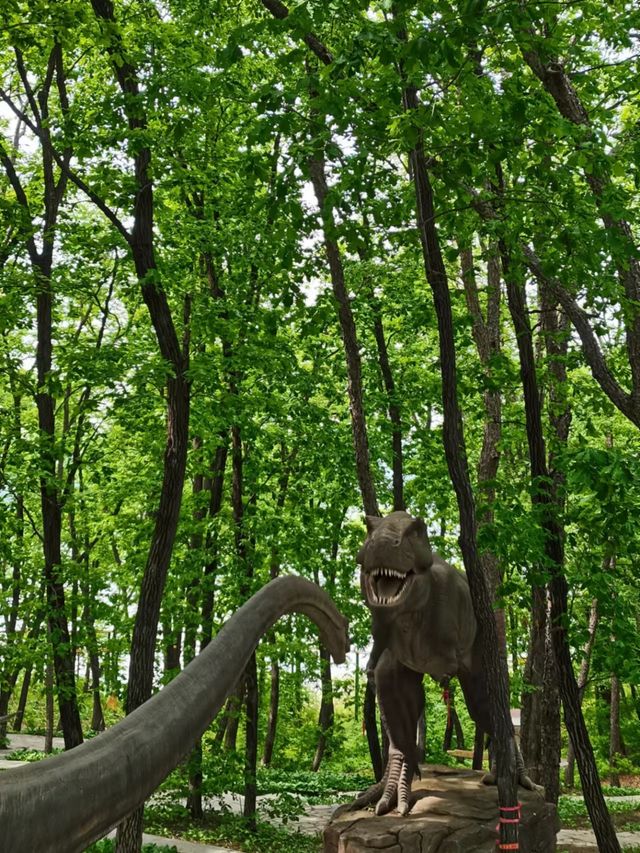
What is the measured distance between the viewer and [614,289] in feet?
23.9

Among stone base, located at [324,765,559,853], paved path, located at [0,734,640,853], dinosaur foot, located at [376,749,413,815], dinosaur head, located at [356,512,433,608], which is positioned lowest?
paved path, located at [0,734,640,853]

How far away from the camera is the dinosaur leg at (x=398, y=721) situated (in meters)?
7.15

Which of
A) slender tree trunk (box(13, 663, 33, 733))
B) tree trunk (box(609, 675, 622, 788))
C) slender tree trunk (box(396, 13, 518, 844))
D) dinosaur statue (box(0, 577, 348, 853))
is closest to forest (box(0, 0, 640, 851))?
slender tree trunk (box(396, 13, 518, 844))

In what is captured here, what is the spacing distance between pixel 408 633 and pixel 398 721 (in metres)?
1.10

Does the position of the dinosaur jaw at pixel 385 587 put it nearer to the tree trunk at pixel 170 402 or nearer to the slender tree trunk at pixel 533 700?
the tree trunk at pixel 170 402

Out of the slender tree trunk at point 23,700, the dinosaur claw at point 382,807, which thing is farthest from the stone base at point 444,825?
the slender tree trunk at point 23,700

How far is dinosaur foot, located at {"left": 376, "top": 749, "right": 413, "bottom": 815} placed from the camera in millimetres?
7055

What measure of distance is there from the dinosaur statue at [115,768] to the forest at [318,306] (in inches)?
166

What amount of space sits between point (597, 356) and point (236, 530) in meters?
7.34

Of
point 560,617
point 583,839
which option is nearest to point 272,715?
point 583,839

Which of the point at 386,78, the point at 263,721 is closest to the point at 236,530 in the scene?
the point at 386,78

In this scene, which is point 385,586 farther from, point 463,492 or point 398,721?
point 398,721

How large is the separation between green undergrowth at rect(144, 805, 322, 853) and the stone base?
6.53 metres

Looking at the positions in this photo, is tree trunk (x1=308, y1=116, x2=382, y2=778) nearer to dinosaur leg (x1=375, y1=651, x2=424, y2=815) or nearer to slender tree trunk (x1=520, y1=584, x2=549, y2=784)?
dinosaur leg (x1=375, y1=651, x2=424, y2=815)
